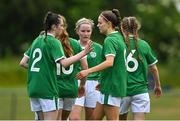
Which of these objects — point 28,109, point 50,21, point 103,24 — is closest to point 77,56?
point 50,21

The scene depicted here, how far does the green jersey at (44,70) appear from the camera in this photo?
408 inches

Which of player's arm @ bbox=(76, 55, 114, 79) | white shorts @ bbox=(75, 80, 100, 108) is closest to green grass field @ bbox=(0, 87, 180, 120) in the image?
white shorts @ bbox=(75, 80, 100, 108)

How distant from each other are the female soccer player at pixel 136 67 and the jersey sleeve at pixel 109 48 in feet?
3.08

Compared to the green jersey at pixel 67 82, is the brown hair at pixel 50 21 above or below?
above

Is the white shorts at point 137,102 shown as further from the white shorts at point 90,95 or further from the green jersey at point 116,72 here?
the green jersey at point 116,72

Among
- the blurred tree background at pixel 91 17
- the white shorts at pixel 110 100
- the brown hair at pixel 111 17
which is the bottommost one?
the white shorts at pixel 110 100

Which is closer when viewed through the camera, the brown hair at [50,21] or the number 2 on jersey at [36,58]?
the number 2 on jersey at [36,58]

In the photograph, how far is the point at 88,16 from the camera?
5831 cm

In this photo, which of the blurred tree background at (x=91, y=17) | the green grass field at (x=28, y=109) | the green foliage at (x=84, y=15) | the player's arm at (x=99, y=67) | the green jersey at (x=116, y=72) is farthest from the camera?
the green foliage at (x=84, y=15)

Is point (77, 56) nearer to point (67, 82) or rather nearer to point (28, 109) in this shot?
point (67, 82)

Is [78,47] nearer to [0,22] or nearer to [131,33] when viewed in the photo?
[131,33]

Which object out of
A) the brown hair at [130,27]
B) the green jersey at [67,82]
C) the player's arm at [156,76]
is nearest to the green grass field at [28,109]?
the player's arm at [156,76]

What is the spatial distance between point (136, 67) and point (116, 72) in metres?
1.08

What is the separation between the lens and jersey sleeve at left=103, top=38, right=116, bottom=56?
34.8ft
